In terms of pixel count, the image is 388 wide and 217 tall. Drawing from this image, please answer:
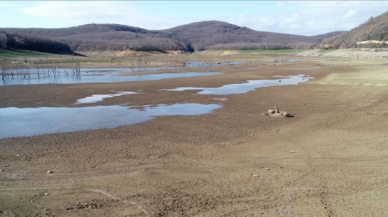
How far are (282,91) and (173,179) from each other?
1949 cm

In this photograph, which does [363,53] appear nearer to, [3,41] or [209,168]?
[209,168]

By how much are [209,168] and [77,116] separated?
34.5 ft

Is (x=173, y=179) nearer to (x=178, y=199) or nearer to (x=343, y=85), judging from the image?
(x=178, y=199)

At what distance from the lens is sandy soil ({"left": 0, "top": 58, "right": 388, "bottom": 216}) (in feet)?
24.5

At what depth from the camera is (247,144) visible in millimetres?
12484

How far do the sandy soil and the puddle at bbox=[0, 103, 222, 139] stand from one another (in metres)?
1.25

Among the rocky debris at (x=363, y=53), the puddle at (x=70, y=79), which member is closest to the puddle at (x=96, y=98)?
the puddle at (x=70, y=79)

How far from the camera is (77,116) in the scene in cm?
1802

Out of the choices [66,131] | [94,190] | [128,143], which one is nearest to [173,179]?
[94,190]

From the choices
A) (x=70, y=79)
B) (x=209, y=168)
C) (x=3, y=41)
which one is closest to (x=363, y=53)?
(x=70, y=79)

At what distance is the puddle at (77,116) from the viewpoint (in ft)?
50.1

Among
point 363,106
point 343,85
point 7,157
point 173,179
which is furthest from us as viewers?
point 343,85

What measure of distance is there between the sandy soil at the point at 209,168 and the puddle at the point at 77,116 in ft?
4.09

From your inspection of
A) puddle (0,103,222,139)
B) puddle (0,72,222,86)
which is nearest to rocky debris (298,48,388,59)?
puddle (0,72,222,86)
